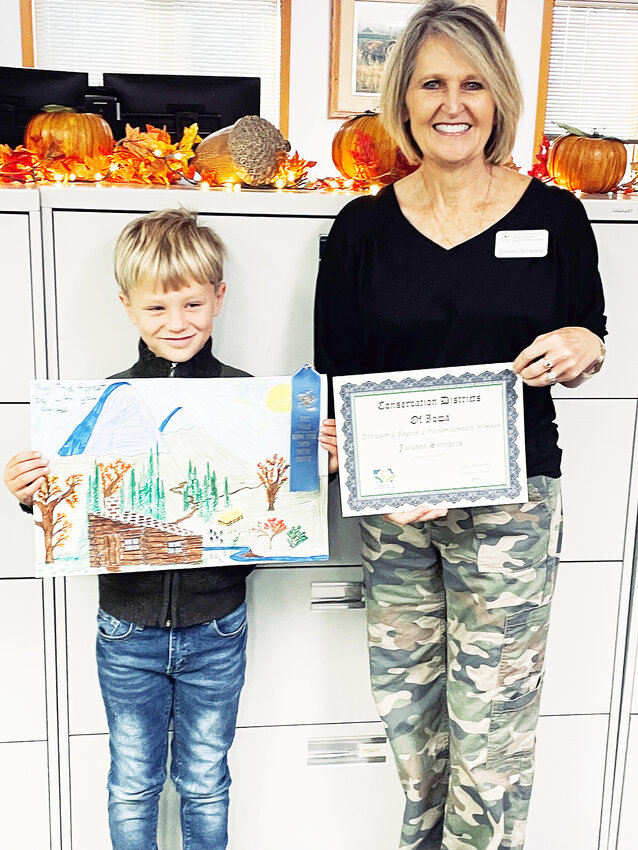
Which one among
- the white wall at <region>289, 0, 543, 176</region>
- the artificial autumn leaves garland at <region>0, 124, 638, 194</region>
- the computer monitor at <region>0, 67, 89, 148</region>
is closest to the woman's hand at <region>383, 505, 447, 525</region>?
the artificial autumn leaves garland at <region>0, 124, 638, 194</region>

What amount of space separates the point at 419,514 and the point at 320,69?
3.58 metres

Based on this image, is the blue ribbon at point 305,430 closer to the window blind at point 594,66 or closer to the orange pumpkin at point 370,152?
the orange pumpkin at point 370,152

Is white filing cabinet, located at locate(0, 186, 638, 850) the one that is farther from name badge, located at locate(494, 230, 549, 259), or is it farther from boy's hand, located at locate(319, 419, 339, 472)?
name badge, located at locate(494, 230, 549, 259)

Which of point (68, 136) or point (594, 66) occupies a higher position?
point (594, 66)

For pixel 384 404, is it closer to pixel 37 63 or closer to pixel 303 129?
pixel 303 129

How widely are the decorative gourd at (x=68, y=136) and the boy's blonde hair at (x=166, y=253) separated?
0.23 meters

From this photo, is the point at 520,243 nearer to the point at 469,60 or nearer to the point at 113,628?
the point at 469,60

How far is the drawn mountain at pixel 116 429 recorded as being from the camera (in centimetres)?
119

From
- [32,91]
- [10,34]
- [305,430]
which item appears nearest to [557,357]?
[305,430]

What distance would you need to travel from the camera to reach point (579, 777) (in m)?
1.59

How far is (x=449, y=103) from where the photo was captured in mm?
1079

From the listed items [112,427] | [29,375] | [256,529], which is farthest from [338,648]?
[29,375]

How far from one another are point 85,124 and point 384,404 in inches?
28.7

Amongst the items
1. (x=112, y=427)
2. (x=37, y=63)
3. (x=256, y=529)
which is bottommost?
(x=256, y=529)
